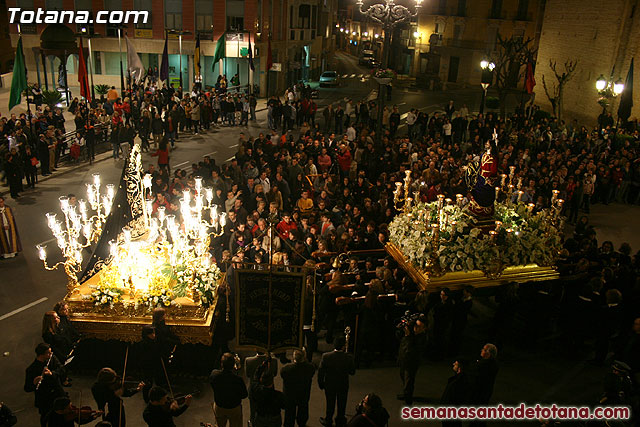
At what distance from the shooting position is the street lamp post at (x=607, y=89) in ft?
74.6

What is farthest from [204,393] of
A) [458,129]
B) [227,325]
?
[458,129]

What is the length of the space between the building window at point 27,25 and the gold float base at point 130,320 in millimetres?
35626

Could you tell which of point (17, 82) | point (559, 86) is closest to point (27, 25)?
point (17, 82)

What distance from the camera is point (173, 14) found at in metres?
37.0

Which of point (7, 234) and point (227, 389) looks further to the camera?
point (7, 234)

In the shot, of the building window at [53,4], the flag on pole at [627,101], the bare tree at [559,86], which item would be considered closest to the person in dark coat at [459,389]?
the flag on pole at [627,101]

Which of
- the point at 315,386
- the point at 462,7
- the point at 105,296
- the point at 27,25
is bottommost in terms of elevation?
the point at 315,386

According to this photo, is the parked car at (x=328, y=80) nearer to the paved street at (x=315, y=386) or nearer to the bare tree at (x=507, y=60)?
the bare tree at (x=507, y=60)

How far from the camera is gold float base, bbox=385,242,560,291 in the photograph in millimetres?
10500

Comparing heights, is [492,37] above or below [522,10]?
below

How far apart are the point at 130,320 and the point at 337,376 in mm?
3611

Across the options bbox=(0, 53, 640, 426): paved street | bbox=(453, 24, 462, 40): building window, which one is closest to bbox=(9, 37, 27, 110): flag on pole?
bbox=(0, 53, 640, 426): paved street

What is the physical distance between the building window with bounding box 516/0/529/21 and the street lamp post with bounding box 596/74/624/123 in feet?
77.0

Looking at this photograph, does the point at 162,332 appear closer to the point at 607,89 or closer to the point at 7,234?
the point at 7,234
